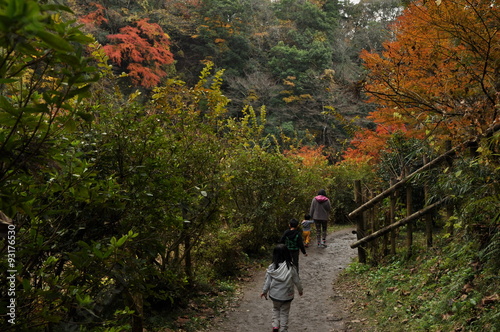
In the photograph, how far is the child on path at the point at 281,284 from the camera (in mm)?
5618

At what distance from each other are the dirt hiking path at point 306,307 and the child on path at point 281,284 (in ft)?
2.44

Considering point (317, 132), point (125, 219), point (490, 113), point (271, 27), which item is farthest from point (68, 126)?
point (271, 27)

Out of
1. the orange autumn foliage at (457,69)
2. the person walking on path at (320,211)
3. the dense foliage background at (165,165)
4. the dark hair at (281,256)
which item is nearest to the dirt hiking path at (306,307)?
the dense foliage background at (165,165)

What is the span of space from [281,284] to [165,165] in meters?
2.78

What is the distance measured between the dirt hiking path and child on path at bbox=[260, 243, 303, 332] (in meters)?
0.74

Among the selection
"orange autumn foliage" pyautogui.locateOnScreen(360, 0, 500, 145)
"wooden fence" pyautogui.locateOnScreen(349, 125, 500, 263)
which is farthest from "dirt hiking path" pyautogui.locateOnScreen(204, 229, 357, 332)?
"orange autumn foliage" pyautogui.locateOnScreen(360, 0, 500, 145)

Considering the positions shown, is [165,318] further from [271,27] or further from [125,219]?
[271,27]

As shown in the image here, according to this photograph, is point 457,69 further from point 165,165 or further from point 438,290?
point 165,165

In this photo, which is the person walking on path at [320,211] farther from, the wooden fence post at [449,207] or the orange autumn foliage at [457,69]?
the orange autumn foliage at [457,69]

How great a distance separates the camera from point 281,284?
563 centimetres

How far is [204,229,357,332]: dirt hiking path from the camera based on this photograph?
251 inches

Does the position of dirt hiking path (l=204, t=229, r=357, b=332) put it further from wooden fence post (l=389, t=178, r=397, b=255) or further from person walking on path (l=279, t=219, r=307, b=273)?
wooden fence post (l=389, t=178, r=397, b=255)

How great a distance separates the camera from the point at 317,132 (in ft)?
94.2

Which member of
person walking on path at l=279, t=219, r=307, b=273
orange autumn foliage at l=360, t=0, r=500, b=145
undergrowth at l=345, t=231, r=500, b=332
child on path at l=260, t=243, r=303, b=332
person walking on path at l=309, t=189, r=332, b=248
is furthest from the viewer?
person walking on path at l=309, t=189, r=332, b=248
